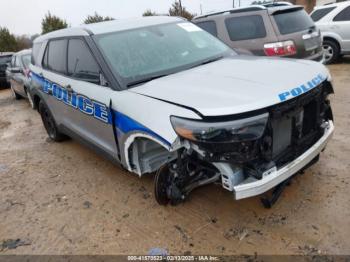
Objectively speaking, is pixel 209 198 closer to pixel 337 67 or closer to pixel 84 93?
pixel 84 93

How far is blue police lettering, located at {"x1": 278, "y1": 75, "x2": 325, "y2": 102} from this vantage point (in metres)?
2.42

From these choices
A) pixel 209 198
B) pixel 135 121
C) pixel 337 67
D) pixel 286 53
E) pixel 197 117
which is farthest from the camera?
pixel 337 67

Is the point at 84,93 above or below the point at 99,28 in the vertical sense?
below

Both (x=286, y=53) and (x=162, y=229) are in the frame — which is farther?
(x=286, y=53)

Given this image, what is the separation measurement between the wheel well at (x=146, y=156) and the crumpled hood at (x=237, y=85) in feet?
1.71

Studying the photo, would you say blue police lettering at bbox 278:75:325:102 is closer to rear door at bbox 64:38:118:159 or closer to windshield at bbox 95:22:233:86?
windshield at bbox 95:22:233:86

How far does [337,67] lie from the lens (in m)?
8.89

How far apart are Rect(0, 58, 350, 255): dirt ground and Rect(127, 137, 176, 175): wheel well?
1.49 feet

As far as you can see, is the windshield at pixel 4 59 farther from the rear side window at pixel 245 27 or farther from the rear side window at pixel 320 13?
the rear side window at pixel 320 13

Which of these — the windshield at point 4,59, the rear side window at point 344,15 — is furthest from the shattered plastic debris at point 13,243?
the windshield at point 4,59

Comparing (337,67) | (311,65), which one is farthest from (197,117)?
(337,67)

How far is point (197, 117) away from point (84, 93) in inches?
66.2

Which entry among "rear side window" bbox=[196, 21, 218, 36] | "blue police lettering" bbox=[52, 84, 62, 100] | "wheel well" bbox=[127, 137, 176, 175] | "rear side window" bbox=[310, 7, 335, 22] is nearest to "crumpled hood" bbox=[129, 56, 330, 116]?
"wheel well" bbox=[127, 137, 176, 175]

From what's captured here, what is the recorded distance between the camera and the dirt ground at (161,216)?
106 inches
